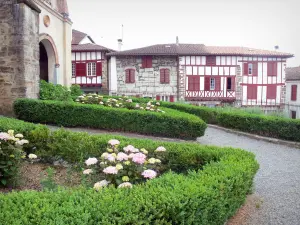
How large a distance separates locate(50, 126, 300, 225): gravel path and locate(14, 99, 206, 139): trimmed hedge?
31cm

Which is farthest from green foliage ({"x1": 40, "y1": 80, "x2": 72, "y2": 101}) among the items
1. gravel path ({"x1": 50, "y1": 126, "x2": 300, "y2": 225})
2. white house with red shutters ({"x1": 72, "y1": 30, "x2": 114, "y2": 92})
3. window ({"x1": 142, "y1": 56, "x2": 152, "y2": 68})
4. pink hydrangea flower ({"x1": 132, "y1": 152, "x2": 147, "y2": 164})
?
white house with red shutters ({"x1": 72, "y1": 30, "x2": 114, "y2": 92})

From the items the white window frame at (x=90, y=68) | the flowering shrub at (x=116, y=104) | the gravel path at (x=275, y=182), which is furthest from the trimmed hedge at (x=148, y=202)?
the white window frame at (x=90, y=68)

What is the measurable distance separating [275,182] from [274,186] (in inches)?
9.2

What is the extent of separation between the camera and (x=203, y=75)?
78.7 ft

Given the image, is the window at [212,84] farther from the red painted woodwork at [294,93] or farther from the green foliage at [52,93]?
the green foliage at [52,93]

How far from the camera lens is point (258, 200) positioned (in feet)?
14.6

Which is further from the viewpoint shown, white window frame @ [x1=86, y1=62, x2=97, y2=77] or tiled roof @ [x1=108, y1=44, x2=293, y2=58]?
white window frame @ [x1=86, y1=62, x2=97, y2=77]

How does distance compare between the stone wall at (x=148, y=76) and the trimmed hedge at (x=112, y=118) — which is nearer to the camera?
the trimmed hedge at (x=112, y=118)

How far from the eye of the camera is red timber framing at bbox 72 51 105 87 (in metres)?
24.9

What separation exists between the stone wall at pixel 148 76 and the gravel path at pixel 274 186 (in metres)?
15.6

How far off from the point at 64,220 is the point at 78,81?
2408cm

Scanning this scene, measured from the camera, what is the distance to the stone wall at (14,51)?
9688 millimetres

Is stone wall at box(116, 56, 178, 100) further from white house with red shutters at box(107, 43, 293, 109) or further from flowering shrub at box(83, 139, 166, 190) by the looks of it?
flowering shrub at box(83, 139, 166, 190)

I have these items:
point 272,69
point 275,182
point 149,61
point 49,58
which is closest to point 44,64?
point 49,58
